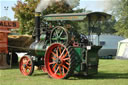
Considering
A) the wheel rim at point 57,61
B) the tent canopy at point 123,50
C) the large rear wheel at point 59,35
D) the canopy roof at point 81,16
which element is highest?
the canopy roof at point 81,16

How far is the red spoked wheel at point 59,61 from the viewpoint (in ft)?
28.9

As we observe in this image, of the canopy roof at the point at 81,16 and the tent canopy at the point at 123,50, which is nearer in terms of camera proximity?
the canopy roof at the point at 81,16

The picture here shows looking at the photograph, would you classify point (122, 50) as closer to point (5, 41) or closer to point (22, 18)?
point (22, 18)

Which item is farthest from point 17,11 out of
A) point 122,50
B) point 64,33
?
point 64,33

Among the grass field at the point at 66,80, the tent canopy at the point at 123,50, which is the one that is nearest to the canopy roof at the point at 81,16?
the grass field at the point at 66,80

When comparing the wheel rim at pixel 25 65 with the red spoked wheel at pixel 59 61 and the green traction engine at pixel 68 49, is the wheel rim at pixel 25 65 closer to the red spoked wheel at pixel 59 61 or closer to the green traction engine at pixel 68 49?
the green traction engine at pixel 68 49

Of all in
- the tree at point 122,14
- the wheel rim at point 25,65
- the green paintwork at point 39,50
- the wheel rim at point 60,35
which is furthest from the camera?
the tree at point 122,14

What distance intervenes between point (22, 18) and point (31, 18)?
0.87 m

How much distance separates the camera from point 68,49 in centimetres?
889

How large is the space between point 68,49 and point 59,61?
2.33 feet

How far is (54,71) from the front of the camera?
959 cm

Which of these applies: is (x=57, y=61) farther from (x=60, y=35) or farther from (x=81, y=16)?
(x=81, y=16)

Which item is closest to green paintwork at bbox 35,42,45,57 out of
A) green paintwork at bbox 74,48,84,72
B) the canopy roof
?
the canopy roof

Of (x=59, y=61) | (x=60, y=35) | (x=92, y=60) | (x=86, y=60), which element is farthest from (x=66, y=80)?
(x=60, y=35)
